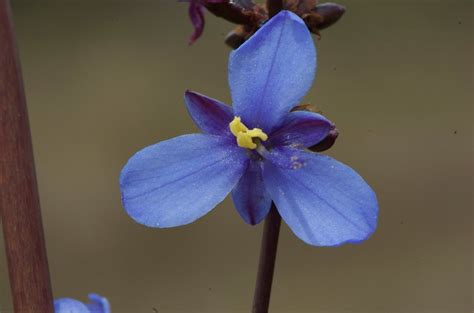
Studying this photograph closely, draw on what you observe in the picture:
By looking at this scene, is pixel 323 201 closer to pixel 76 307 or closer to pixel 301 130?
pixel 301 130

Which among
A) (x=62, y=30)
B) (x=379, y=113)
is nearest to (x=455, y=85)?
(x=379, y=113)

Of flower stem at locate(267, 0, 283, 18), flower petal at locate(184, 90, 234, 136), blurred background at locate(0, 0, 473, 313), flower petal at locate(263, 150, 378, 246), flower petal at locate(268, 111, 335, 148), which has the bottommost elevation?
blurred background at locate(0, 0, 473, 313)

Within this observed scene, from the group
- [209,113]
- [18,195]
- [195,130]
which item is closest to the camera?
[18,195]

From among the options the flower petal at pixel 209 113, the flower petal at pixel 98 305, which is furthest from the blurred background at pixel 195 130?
the flower petal at pixel 209 113

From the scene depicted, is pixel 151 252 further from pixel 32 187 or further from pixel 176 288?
pixel 32 187

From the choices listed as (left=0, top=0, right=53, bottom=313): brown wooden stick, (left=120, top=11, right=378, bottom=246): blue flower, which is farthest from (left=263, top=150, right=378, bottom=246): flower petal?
(left=0, top=0, right=53, bottom=313): brown wooden stick

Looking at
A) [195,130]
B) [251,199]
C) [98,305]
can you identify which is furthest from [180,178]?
[195,130]

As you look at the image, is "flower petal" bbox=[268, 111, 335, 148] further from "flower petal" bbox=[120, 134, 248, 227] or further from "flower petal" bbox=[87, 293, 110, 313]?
"flower petal" bbox=[87, 293, 110, 313]
